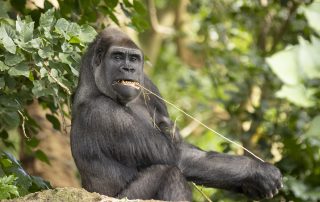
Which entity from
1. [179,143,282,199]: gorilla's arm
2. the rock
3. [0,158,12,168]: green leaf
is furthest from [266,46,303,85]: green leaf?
[179,143,282,199]: gorilla's arm

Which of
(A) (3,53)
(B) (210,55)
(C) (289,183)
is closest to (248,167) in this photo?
(C) (289,183)

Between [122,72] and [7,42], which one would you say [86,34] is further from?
[7,42]

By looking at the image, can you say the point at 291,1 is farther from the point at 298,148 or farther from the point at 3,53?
the point at 3,53

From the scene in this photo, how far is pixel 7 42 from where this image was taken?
395 centimetres

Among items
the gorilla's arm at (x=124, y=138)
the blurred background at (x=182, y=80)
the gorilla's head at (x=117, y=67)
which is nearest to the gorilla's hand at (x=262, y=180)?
the blurred background at (x=182, y=80)

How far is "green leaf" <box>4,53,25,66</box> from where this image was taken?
400 centimetres

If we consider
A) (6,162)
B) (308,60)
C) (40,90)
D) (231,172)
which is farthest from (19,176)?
(308,60)

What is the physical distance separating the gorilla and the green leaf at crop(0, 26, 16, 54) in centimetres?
69

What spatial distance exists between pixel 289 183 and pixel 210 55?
12.7 feet

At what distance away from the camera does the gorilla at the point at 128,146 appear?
4.32 m

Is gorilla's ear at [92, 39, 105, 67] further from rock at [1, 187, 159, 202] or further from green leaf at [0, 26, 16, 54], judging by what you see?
rock at [1, 187, 159, 202]

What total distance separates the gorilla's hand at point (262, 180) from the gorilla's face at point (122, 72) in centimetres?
107

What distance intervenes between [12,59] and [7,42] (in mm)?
118

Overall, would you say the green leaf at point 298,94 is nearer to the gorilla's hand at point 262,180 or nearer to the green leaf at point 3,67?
the green leaf at point 3,67
